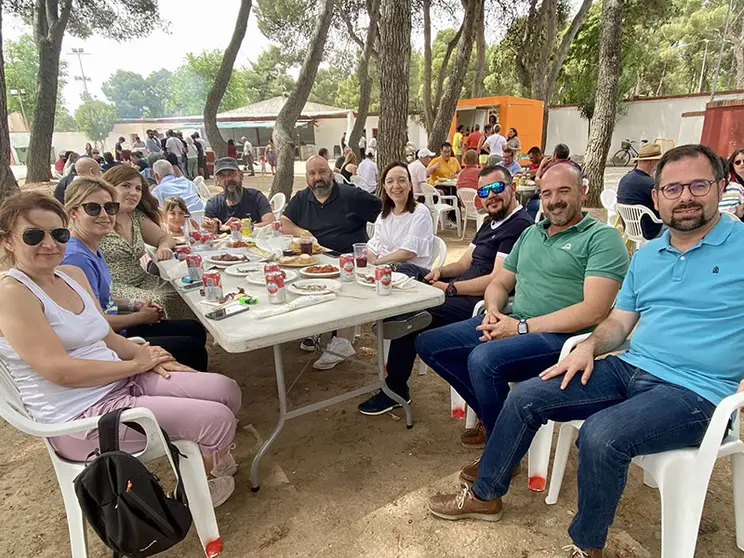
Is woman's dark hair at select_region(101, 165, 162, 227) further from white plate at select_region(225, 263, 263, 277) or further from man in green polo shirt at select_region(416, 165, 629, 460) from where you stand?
man in green polo shirt at select_region(416, 165, 629, 460)

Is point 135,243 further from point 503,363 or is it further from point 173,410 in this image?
point 503,363

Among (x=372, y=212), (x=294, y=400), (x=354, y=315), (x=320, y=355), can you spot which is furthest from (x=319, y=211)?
(x=354, y=315)

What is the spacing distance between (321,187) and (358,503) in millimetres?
2406

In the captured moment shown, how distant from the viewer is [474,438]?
7.64 feet

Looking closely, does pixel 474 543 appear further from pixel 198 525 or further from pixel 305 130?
pixel 305 130

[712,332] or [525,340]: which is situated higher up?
[712,332]

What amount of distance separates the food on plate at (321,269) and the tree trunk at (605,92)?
25.6 feet

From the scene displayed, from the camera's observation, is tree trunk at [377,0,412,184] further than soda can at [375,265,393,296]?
Yes

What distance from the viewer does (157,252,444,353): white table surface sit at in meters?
1.72

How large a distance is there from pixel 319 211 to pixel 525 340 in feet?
7.16

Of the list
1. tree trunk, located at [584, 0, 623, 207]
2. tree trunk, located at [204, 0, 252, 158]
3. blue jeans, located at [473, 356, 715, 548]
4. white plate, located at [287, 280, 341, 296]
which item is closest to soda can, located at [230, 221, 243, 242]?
white plate, located at [287, 280, 341, 296]

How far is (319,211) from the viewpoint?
144 inches

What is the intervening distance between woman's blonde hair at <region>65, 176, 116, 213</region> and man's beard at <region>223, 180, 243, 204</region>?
187 cm

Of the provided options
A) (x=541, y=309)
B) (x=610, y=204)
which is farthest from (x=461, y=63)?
(x=541, y=309)
